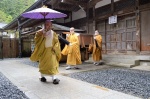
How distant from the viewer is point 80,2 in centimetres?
1072

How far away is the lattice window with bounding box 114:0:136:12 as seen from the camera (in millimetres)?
8291

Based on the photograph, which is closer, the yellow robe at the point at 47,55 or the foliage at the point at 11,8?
the yellow robe at the point at 47,55

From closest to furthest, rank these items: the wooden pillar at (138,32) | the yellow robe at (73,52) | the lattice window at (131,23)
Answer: the yellow robe at (73,52)
the wooden pillar at (138,32)
the lattice window at (131,23)

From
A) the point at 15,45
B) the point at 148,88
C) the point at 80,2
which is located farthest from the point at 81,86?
the point at 15,45

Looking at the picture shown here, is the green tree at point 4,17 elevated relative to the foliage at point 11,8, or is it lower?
lower

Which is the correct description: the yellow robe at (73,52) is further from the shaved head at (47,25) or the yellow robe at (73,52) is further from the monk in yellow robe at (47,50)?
the shaved head at (47,25)

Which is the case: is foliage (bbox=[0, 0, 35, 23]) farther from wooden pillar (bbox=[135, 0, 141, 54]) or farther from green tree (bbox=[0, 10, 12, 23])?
wooden pillar (bbox=[135, 0, 141, 54])

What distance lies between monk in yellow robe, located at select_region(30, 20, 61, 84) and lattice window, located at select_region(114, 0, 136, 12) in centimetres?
509

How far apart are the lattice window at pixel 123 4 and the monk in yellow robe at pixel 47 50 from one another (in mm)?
5095

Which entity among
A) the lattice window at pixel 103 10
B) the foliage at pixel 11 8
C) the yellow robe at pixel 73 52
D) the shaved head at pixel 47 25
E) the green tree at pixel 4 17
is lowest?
the yellow robe at pixel 73 52

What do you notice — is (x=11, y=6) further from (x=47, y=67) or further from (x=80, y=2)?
(x=47, y=67)

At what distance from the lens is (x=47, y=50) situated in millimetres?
4660

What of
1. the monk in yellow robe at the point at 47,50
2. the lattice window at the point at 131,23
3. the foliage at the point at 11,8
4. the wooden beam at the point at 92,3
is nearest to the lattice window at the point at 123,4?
the lattice window at the point at 131,23

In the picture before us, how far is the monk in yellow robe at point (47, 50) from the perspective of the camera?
15.2 ft
